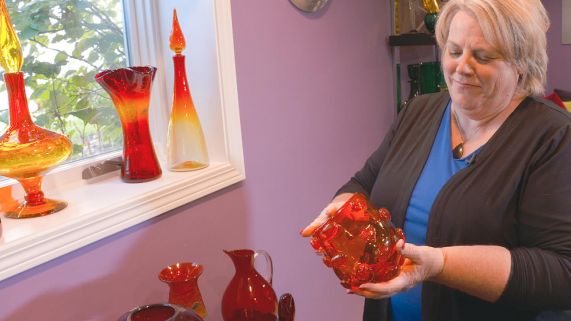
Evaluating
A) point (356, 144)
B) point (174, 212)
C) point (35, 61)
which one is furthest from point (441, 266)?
point (356, 144)

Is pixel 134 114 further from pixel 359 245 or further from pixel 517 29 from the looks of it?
pixel 517 29

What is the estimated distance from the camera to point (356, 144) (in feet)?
6.91

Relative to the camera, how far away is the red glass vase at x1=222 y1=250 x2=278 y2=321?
1.11 m

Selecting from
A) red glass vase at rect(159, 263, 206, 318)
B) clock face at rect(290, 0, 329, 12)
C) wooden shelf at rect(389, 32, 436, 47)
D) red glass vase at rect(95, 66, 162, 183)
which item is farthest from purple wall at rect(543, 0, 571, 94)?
red glass vase at rect(159, 263, 206, 318)

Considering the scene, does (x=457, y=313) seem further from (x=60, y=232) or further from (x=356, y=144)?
(x=356, y=144)

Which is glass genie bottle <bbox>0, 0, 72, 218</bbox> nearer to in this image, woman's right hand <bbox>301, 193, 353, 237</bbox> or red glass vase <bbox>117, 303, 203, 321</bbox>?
red glass vase <bbox>117, 303, 203, 321</bbox>

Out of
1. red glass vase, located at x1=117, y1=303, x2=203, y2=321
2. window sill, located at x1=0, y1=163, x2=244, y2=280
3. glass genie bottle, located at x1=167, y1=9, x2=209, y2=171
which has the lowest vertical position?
red glass vase, located at x1=117, y1=303, x2=203, y2=321

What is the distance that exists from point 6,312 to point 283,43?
105 cm

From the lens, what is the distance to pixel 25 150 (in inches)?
40.1

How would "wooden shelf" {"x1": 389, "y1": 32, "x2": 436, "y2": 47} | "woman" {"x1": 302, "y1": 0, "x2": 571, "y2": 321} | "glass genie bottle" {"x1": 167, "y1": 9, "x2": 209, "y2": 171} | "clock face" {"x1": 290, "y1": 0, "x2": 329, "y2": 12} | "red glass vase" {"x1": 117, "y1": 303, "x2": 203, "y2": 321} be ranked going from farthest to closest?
"wooden shelf" {"x1": 389, "y1": 32, "x2": 436, "y2": 47}
"clock face" {"x1": 290, "y1": 0, "x2": 329, "y2": 12}
"glass genie bottle" {"x1": 167, "y1": 9, "x2": 209, "y2": 171}
"woman" {"x1": 302, "y1": 0, "x2": 571, "y2": 321}
"red glass vase" {"x1": 117, "y1": 303, "x2": 203, "y2": 321}

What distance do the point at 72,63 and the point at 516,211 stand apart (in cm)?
105

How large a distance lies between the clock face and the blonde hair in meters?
0.68

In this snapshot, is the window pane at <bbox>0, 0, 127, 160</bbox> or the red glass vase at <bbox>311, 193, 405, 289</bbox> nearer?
the red glass vase at <bbox>311, 193, 405, 289</bbox>

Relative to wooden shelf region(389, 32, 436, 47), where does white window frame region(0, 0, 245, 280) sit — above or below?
below
